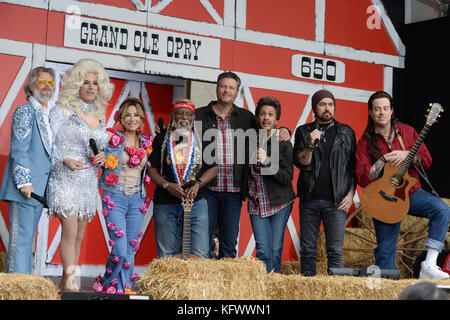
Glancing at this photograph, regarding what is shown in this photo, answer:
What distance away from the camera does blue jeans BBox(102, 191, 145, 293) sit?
5188mm

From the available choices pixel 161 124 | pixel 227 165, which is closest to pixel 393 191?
pixel 227 165

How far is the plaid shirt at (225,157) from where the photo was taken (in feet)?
18.4

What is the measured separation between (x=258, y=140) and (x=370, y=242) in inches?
117

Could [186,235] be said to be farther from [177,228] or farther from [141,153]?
[141,153]

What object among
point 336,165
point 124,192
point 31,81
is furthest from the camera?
point 336,165

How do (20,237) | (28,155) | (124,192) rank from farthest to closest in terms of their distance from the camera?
(124,192), (28,155), (20,237)

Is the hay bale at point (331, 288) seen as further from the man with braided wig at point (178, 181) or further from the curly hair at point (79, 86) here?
the curly hair at point (79, 86)

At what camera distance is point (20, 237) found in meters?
4.65

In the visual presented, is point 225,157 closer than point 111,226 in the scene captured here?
No

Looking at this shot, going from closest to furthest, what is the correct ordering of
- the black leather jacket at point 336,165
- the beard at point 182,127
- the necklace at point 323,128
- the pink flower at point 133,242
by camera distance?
the pink flower at point 133,242 → the beard at point 182,127 → the black leather jacket at point 336,165 → the necklace at point 323,128

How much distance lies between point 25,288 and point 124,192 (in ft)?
6.81

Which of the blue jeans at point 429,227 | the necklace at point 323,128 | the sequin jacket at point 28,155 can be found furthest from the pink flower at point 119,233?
the blue jeans at point 429,227
